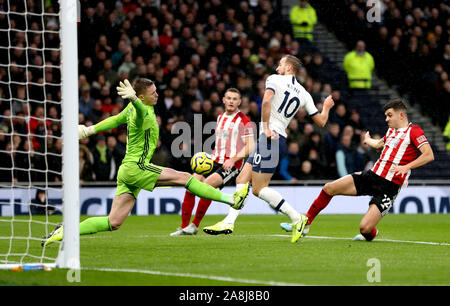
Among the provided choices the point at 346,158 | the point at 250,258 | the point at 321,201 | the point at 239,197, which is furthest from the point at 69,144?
the point at 346,158

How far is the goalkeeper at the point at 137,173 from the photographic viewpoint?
30.2 feet

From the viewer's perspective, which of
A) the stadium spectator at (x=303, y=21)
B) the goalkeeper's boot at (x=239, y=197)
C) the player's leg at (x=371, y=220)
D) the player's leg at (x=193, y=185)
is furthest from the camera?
the stadium spectator at (x=303, y=21)

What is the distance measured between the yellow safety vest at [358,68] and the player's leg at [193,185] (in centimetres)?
1209

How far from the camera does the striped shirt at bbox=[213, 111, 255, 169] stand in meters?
11.9

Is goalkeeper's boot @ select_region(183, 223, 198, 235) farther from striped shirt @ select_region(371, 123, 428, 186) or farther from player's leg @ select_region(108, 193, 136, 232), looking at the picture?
striped shirt @ select_region(371, 123, 428, 186)

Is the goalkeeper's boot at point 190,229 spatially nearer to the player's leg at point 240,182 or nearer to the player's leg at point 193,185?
the player's leg at point 240,182

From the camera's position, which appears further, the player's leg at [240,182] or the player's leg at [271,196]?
the player's leg at [240,182]

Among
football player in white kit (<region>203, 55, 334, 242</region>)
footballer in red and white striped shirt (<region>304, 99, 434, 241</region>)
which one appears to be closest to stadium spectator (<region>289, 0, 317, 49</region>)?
football player in white kit (<region>203, 55, 334, 242</region>)

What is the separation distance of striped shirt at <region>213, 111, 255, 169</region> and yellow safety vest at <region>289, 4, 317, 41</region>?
10557 mm

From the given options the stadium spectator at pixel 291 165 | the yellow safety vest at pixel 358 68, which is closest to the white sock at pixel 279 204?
the stadium spectator at pixel 291 165

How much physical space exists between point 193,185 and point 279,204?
1.23m

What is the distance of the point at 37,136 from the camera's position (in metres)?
10.9

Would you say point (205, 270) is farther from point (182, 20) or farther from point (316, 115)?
point (182, 20)

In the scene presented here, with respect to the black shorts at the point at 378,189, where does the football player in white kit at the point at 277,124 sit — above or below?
above
